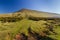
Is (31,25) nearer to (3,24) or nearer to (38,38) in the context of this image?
(38,38)

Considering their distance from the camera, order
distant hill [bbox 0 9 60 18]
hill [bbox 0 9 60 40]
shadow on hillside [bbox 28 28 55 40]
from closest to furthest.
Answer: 1. shadow on hillside [bbox 28 28 55 40]
2. hill [bbox 0 9 60 40]
3. distant hill [bbox 0 9 60 18]

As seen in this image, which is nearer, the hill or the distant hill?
the hill

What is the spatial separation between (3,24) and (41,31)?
2.75 metres

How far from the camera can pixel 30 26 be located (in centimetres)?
1227

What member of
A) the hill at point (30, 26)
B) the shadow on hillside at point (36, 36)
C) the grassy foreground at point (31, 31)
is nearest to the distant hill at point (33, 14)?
the hill at point (30, 26)

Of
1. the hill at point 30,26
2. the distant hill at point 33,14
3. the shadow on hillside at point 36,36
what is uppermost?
the distant hill at point 33,14

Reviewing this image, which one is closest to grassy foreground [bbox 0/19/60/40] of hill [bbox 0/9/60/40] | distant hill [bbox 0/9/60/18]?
hill [bbox 0/9/60/40]

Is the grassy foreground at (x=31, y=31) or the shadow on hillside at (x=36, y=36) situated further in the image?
the grassy foreground at (x=31, y=31)

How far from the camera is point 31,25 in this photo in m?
12.4

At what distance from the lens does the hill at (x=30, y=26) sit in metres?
11.8

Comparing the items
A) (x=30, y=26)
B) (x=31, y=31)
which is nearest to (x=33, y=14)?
(x=30, y=26)

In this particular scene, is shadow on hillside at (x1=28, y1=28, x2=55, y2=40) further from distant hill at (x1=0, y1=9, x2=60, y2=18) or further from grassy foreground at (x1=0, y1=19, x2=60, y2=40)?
distant hill at (x1=0, y1=9, x2=60, y2=18)

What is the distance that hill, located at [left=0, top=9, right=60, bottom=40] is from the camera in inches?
463

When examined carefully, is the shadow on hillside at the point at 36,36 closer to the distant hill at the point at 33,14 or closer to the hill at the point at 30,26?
the hill at the point at 30,26
